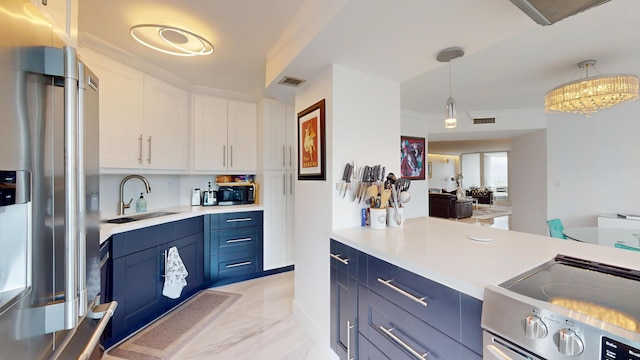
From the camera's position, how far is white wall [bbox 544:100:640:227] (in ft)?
11.1

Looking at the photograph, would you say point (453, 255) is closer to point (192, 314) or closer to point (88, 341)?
point (88, 341)

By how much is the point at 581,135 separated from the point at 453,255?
14.1 feet

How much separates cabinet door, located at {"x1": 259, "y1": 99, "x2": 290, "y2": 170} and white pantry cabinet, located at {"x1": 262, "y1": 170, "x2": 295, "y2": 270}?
13cm

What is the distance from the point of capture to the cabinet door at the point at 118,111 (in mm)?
1966

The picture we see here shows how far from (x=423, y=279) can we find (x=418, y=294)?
73 millimetres

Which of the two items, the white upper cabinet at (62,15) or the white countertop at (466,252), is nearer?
the white upper cabinet at (62,15)

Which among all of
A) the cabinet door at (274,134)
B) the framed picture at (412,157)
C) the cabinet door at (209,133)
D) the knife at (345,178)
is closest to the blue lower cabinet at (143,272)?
the cabinet door at (209,133)

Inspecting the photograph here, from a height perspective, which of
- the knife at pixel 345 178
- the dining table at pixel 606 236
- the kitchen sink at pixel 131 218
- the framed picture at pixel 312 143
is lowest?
the dining table at pixel 606 236

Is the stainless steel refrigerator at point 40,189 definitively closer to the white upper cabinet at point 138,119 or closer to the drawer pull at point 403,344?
the drawer pull at point 403,344

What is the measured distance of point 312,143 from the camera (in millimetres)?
1979

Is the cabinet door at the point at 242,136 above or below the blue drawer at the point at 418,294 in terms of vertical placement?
above

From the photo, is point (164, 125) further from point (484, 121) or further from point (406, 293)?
point (484, 121)

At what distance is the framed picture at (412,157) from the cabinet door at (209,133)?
8.87 ft

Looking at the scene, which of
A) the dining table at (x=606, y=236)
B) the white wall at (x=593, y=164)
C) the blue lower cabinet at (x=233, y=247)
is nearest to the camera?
the dining table at (x=606, y=236)
